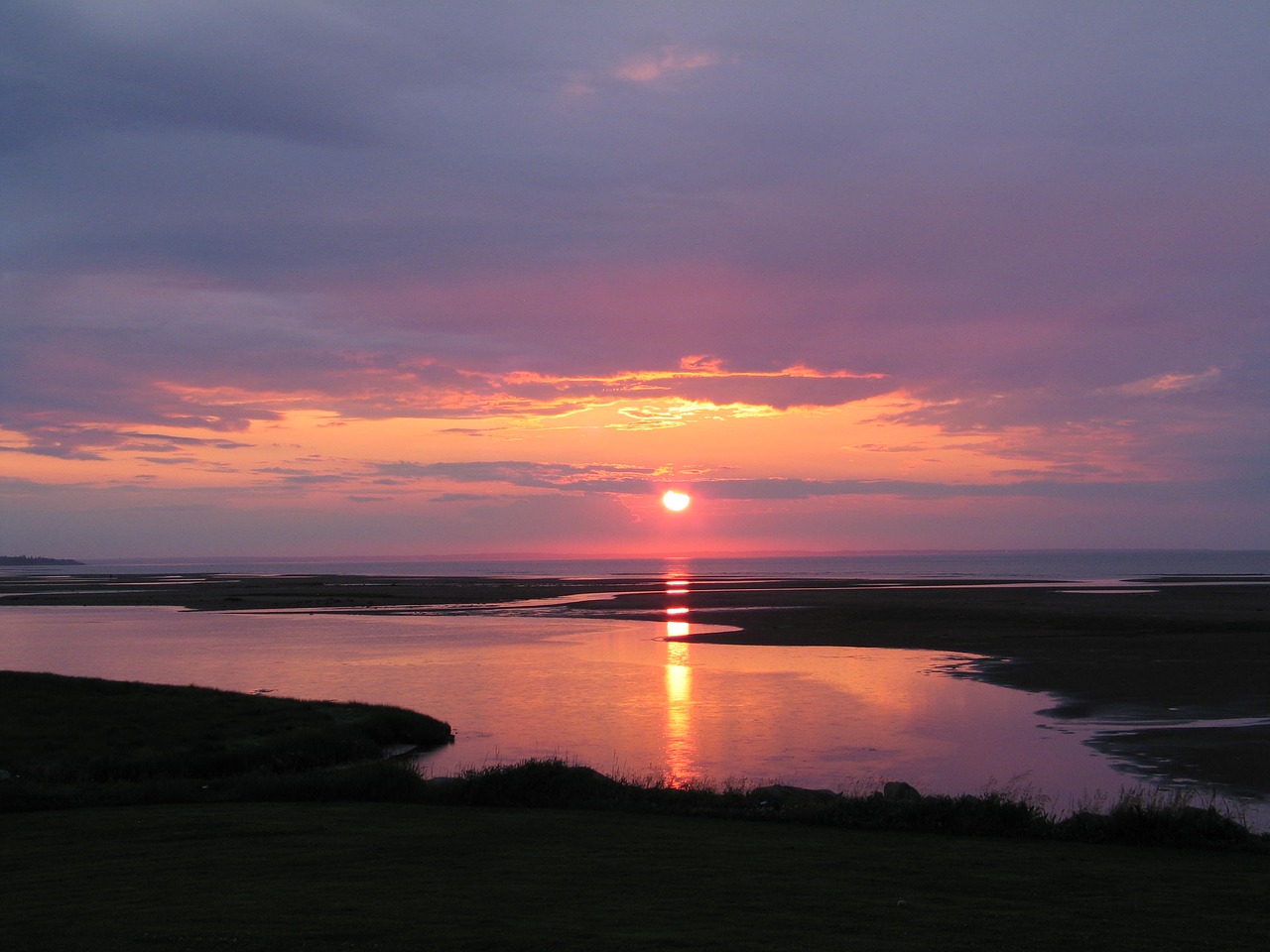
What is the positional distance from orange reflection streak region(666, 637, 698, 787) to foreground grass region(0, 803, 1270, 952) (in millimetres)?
7005

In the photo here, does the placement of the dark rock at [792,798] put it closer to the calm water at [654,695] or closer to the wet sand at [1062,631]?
the calm water at [654,695]

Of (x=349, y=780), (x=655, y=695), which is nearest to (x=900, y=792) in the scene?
(x=349, y=780)

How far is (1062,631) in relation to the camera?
2208 inches

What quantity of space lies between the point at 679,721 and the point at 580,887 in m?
18.1

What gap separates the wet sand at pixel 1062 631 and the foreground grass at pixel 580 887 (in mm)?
10358

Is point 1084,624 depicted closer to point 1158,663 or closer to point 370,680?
point 1158,663

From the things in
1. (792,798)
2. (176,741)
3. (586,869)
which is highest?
(586,869)

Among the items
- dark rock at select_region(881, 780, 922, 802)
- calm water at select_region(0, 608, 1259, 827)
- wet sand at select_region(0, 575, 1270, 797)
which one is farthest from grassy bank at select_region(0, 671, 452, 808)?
wet sand at select_region(0, 575, 1270, 797)

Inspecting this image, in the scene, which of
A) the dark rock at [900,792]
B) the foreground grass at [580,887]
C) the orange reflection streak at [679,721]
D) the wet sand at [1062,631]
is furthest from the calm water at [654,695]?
the foreground grass at [580,887]

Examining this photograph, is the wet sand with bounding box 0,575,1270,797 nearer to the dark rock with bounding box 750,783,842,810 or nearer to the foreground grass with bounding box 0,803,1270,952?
the dark rock with bounding box 750,783,842,810

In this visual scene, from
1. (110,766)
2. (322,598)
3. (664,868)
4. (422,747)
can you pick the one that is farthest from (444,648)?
(322,598)

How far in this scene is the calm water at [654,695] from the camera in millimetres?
23953

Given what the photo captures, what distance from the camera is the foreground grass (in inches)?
383

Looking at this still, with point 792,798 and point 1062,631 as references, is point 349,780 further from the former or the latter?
point 1062,631
